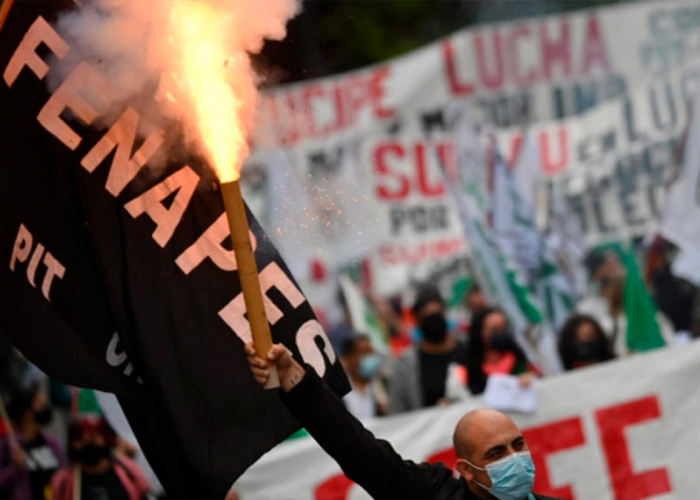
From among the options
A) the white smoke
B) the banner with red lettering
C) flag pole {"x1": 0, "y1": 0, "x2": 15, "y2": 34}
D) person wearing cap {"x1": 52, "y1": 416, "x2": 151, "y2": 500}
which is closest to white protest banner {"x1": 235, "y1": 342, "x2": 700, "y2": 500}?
person wearing cap {"x1": 52, "y1": 416, "x2": 151, "y2": 500}

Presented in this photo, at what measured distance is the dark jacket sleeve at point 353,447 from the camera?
3.29 meters

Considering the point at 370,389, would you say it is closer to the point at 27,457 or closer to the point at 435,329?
the point at 435,329

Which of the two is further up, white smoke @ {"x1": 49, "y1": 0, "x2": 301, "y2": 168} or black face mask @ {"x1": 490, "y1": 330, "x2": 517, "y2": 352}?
white smoke @ {"x1": 49, "y1": 0, "x2": 301, "y2": 168}

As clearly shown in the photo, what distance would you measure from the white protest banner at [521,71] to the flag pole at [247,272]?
6.96m

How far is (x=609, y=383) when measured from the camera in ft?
19.1

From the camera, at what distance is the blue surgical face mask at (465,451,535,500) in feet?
11.4

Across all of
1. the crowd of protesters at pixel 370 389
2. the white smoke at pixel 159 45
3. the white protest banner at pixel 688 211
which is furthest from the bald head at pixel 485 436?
the white protest banner at pixel 688 211

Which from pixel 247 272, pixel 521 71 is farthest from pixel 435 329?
pixel 521 71

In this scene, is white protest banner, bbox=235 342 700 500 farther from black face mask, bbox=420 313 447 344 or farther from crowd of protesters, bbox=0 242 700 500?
black face mask, bbox=420 313 447 344

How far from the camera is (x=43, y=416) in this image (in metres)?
7.54

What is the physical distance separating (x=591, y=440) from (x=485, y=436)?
7.34ft

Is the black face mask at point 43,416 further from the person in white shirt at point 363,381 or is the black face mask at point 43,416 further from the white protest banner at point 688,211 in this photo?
the white protest banner at point 688,211

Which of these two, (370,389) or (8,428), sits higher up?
(8,428)

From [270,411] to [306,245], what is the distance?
1.96 ft
